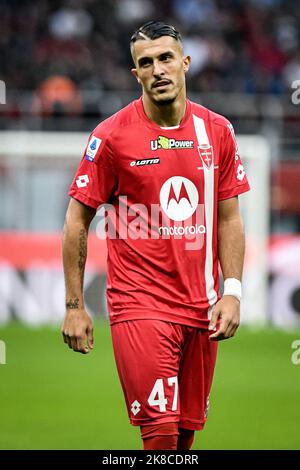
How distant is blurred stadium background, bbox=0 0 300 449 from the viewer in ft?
36.1

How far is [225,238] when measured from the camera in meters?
6.35

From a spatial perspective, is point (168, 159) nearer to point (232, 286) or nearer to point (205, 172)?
point (205, 172)

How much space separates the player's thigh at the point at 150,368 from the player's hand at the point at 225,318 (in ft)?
0.70

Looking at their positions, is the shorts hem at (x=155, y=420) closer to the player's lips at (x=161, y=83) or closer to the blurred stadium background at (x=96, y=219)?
the player's lips at (x=161, y=83)

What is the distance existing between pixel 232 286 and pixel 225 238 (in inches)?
11.0

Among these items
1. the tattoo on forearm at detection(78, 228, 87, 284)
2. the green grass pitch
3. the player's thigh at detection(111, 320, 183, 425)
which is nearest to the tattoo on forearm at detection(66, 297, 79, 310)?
the tattoo on forearm at detection(78, 228, 87, 284)

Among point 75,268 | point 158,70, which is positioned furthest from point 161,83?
point 75,268

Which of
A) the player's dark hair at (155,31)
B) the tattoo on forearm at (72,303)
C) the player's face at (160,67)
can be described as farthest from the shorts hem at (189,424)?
the player's dark hair at (155,31)

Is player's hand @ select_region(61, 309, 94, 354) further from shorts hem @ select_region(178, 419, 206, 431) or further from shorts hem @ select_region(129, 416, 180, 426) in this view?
shorts hem @ select_region(178, 419, 206, 431)

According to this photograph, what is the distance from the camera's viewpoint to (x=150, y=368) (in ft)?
19.6

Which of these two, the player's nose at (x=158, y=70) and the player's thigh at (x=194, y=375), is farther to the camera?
the player's thigh at (x=194, y=375)

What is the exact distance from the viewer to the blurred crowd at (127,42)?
22.3 m

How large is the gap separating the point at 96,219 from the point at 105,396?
6048 millimetres

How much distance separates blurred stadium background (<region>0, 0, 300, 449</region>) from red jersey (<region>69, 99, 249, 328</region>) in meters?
2.87
